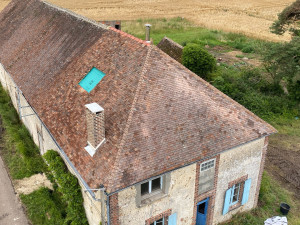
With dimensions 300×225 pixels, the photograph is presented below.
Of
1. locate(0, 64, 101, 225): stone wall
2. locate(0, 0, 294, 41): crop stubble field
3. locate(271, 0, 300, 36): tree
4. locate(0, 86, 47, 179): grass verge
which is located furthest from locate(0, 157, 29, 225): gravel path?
locate(0, 0, 294, 41): crop stubble field

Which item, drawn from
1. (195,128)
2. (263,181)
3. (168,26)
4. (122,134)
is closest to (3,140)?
(122,134)

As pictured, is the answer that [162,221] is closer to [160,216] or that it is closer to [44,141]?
A: [160,216]

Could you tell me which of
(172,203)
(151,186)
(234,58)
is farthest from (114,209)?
(234,58)

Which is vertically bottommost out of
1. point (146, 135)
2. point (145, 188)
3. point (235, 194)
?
point (235, 194)

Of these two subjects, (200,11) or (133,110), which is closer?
(133,110)

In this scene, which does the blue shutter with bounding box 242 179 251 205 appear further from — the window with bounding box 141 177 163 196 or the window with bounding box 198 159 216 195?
the window with bounding box 141 177 163 196

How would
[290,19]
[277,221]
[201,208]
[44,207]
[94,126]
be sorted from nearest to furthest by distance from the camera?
1. [94,126]
2. [201,208]
3. [277,221]
4. [44,207]
5. [290,19]

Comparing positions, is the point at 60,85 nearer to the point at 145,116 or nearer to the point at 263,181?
the point at 145,116
